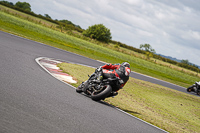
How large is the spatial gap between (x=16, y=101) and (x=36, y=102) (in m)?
0.50

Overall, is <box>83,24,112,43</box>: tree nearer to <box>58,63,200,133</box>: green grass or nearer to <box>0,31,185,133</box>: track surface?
<box>58,63,200,133</box>: green grass

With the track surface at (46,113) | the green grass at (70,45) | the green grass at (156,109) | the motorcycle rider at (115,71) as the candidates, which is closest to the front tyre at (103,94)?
the track surface at (46,113)

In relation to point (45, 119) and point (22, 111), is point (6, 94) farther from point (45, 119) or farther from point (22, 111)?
point (45, 119)

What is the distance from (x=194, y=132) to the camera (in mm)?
8828

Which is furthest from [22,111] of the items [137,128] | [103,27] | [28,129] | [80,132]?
[103,27]

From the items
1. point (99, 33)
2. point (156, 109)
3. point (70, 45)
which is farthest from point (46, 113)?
point (99, 33)

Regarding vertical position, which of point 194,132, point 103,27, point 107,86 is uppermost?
point 103,27

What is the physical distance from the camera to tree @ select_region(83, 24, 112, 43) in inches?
3041

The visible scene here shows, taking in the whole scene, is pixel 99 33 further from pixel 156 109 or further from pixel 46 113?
pixel 46 113

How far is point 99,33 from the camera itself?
255ft

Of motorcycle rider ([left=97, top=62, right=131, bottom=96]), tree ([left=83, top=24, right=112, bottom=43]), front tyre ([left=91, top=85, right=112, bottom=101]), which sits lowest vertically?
front tyre ([left=91, top=85, right=112, bottom=101])

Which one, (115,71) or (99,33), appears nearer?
(115,71)

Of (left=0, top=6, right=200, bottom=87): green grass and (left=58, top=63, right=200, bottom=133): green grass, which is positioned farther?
(left=0, top=6, right=200, bottom=87): green grass

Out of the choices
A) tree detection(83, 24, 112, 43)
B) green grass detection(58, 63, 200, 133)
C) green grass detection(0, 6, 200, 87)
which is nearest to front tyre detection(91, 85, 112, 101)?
green grass detection(58, 63, 200, 133)
